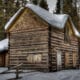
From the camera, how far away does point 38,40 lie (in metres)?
28.3

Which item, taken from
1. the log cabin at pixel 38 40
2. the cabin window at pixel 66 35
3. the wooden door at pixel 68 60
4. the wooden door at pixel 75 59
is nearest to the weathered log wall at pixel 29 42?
the log cabin at pixel 38 40

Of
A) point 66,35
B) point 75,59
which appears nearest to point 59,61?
point 66,35

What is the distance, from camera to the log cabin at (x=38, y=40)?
27719 millimetres

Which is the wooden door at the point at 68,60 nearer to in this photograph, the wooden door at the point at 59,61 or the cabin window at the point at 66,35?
the cabin window at the point at 66,35

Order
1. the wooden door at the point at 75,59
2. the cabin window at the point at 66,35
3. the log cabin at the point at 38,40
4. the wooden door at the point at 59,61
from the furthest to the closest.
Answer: the wooden door at the point at 75,59 < the cabin window at the point at 66,35 < the wooden door at the point at 59,61 < the log cabin at the point at 38,40

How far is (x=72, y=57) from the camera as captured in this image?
33625mm

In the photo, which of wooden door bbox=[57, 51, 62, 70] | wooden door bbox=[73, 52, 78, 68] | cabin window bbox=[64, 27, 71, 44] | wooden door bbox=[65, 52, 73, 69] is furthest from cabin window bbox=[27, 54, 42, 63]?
wooden door bbox=[73, 52, 78, 68]

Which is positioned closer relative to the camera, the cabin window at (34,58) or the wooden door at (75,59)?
the cabin window at (34,58)

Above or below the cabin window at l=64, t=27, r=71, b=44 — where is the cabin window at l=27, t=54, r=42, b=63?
below

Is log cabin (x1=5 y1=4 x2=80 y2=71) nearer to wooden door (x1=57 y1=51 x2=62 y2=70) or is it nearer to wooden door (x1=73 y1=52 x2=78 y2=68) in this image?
wooden door (x1=57 y1=51 x2=62 y2=70)

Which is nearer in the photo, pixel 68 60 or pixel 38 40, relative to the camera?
pixel 38 40

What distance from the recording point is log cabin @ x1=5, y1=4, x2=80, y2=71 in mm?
27719

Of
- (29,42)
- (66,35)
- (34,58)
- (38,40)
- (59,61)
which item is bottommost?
(59,61)

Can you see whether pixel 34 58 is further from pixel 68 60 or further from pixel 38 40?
pixel 68 60
